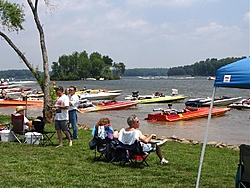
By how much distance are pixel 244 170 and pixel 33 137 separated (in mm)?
5420

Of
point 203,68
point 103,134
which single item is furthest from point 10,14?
point 203,68

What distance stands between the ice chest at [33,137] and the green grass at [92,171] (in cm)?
72

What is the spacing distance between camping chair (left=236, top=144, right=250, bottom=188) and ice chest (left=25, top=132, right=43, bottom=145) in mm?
5260

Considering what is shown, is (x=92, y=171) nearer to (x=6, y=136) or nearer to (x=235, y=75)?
(x=235, y=75)

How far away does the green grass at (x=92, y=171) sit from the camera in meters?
5.75

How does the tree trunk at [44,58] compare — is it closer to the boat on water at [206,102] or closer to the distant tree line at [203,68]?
the boat on water at [206,102]

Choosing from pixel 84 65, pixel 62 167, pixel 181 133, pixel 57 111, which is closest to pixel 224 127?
pixel 181 133

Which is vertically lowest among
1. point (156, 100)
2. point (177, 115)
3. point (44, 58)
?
point (156, 100)

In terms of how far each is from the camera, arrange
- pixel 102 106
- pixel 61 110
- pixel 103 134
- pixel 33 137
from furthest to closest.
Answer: pixel 102 106 → pixel 33 137 → pixel 61 110 → pixel 103 134

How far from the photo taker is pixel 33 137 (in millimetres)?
9219

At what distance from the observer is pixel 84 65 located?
128m

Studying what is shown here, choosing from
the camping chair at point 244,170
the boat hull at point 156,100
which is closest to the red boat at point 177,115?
the boat hull at point 156,100

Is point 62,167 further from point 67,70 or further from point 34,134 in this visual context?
point 67,70

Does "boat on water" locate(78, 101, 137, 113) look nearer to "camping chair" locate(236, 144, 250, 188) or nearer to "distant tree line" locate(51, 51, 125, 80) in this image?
"camping chair" locate(236, 144, 250, 188)
